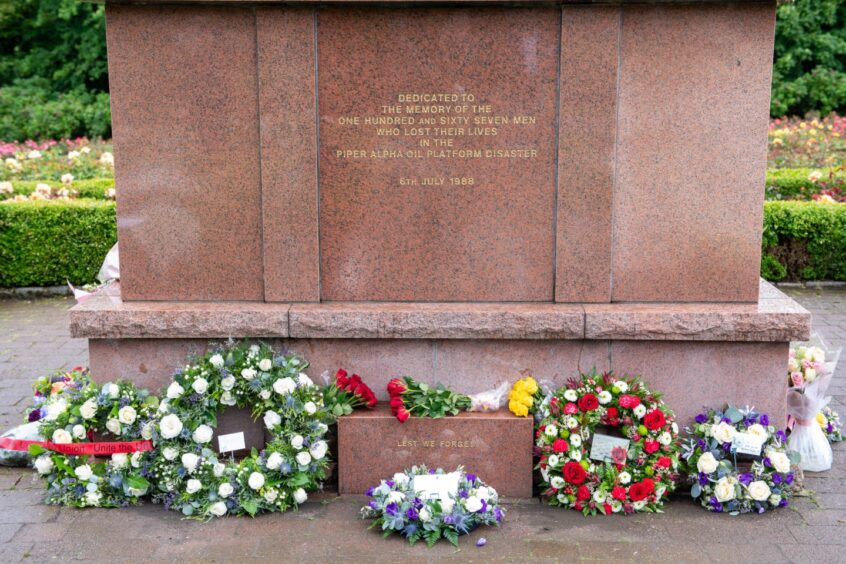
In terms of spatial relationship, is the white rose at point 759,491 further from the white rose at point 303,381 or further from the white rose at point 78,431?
the white rose at point 78,431

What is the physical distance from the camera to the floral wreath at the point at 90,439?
4.93 metres

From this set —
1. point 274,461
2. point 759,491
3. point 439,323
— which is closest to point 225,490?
point 274,461

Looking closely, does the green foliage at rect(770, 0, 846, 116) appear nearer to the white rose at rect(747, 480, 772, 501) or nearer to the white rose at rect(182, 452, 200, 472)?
the white rose at rect(747, 480, 772, 501)

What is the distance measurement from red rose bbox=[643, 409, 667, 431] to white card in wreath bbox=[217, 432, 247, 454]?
2.24 meters

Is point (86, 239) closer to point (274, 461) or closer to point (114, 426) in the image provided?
point (114, 426)

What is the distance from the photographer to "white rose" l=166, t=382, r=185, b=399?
4934 mm

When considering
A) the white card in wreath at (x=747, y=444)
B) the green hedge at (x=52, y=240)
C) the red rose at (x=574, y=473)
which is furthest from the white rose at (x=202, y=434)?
the green hedge at (x=52, y=240)

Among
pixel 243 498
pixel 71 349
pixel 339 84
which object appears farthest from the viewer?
pixel 71 349

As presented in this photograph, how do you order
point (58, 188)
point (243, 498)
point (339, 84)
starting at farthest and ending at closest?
point (58, 188) < point (339, 84) < point (243, 498)

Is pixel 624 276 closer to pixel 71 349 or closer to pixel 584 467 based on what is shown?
pixel 584 467

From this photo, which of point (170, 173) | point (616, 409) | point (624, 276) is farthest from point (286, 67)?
point (616, 409)

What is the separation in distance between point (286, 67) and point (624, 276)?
2.27 metres

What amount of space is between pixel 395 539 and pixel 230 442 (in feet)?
3.82

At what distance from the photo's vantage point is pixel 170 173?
523cm
